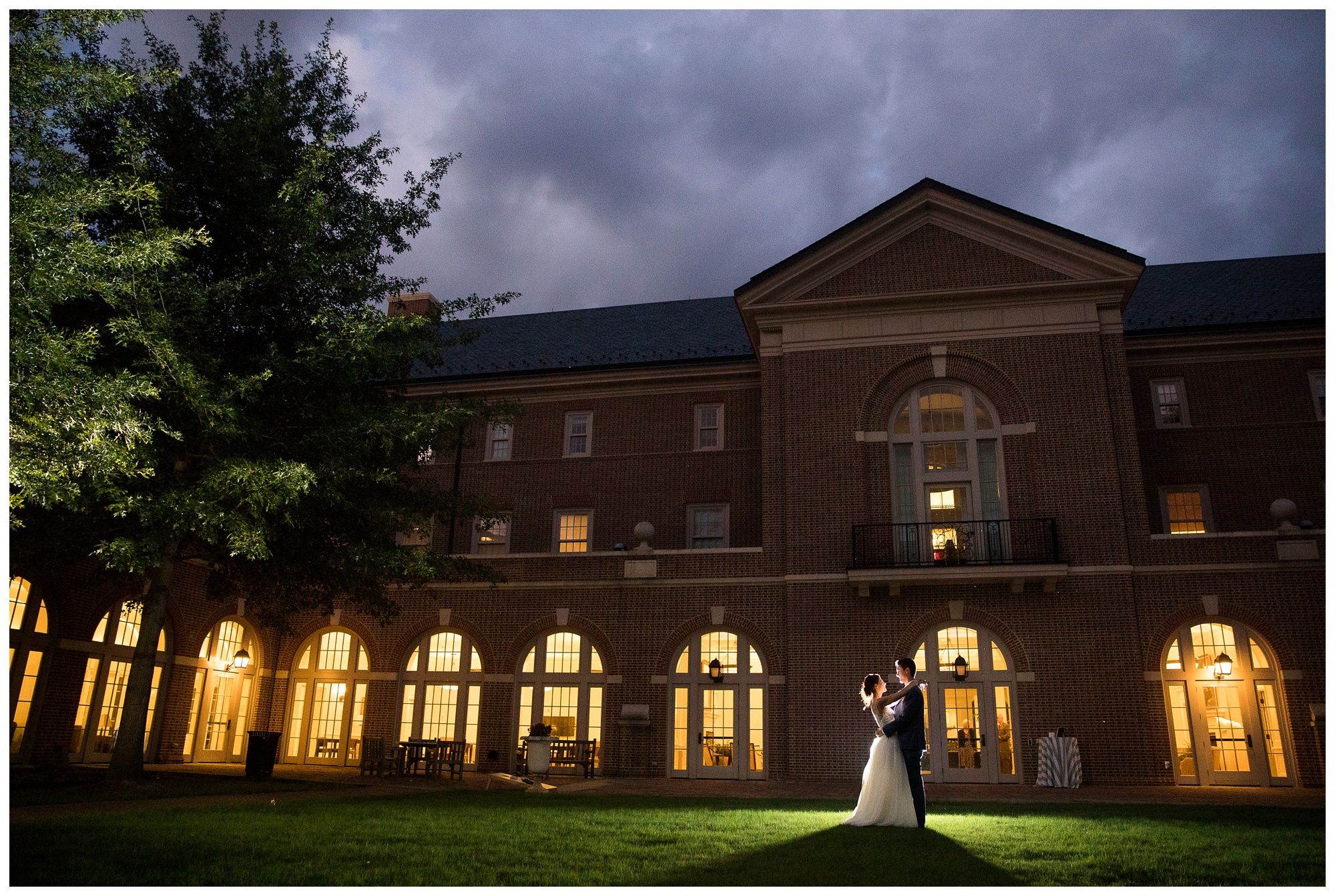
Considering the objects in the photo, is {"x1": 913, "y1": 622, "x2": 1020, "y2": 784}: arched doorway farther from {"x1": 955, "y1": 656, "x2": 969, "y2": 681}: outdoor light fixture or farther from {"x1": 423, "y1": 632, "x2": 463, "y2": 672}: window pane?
{"x1": 423, "y1": 632, "x2": 463, "y2": 672}: window pane

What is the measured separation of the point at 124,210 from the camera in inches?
569

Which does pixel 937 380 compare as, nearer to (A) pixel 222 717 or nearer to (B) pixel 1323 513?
(B) pixel 1323 513

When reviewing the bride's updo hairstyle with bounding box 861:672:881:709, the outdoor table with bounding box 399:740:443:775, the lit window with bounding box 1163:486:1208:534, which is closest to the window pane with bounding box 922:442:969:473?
the lit window with bounding box 1163:486:1208:534

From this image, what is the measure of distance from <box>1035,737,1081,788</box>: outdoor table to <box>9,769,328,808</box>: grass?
43.0 ft

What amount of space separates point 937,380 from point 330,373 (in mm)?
13110

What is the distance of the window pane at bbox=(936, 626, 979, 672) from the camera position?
778 inches

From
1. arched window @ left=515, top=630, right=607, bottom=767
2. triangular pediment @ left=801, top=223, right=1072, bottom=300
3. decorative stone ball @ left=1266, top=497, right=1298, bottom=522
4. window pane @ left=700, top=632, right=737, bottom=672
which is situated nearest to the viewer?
decorative stone ball @ left=1266, top=497, right=1298, bottom=522

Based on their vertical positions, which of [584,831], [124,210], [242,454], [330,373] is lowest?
[584,831]

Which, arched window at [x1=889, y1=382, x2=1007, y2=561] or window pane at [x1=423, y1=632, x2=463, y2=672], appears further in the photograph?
window pane at [x1=423, y1=632, x2=463, y2=672]

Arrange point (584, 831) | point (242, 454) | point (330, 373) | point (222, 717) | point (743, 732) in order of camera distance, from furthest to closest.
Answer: point (222, 717) → point (743, 732) → point (330, 373) → point (242, 454) → point (584, 831)

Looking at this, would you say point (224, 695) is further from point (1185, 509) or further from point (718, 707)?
point (1185, 509)

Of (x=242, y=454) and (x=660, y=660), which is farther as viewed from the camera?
(x=660, y=660)

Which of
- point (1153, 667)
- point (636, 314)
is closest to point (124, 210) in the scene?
point (636, 314)

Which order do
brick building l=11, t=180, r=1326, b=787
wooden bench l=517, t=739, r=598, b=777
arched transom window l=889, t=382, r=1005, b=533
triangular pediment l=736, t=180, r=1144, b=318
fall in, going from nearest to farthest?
brick building l=11, t=180, r=1326, b=787 → wooden bench l=517, t=739, r=598, b=777 → arched transom window l=889, t=382, r=1005, b=533 → triangular pediment l=736, t=180, r=1144, b=318
